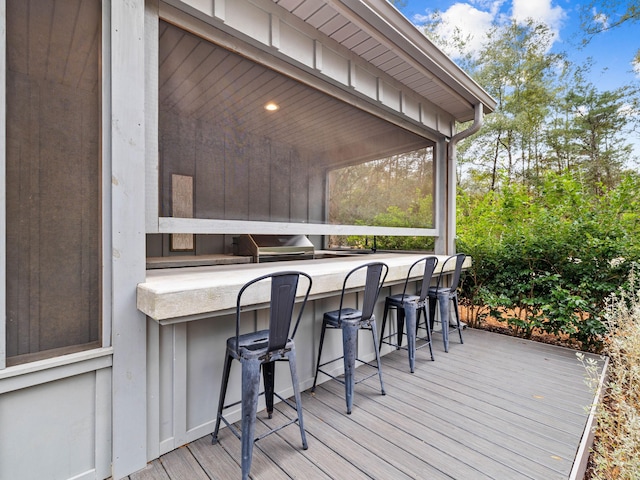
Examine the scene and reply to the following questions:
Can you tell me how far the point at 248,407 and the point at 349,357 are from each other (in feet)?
2.95

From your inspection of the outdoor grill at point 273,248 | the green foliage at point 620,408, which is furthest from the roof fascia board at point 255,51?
the green foliage at point 620,408

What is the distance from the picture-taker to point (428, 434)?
1.99 metres

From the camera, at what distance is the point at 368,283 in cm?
233

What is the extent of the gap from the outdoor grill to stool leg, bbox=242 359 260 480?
127 cm

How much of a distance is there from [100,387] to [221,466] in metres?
0.75

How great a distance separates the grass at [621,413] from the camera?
1419 mm

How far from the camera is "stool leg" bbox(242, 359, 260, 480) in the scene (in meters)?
1.57

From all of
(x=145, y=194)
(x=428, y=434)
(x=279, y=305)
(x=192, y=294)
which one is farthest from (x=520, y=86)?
(x=192, y=294)

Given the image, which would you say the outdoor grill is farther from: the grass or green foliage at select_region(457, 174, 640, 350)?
green foliage at select_region(457, 174, 640, 350)

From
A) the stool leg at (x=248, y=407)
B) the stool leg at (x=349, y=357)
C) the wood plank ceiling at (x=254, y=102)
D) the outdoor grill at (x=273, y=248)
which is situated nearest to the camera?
the stool leg at (x=248, y=407)

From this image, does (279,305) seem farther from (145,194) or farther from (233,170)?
(233,170)

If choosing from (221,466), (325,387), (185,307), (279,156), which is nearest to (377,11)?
(279,156)

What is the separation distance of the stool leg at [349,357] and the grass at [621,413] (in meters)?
1.31

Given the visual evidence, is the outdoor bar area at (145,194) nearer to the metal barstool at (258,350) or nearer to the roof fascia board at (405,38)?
the roof fascia board at (405,38)
